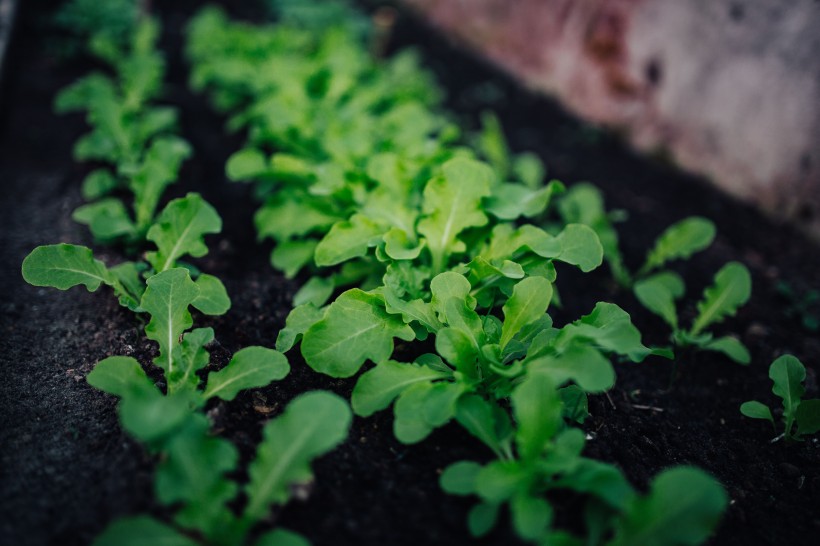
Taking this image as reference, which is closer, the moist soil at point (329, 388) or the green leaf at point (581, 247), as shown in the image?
the moist soil at point (329, 388)

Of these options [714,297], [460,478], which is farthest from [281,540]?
[714,297]

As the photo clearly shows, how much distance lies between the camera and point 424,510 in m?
1.32

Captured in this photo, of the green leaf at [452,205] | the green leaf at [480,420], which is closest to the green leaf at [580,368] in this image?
the green leaf at [480,420]

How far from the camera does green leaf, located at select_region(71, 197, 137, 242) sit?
203 centimetres

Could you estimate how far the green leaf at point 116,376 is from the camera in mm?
1374

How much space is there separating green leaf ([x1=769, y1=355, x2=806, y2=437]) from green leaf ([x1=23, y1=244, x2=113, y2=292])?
6.87 feet

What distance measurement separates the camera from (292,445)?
1.21 m

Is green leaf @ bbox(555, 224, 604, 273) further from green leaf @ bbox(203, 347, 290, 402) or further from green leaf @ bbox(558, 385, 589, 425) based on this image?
green leaf @ bbox(203, 347, 290, 402)

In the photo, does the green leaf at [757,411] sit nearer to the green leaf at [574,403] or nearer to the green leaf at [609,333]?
the green leaf at [609,333]

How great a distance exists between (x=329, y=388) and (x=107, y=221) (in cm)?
110

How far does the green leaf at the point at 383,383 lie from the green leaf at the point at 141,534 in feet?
1.64

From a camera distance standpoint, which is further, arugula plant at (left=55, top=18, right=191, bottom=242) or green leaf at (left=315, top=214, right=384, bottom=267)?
arugula plant at (left=55, top=18, right=191, bottom=242)

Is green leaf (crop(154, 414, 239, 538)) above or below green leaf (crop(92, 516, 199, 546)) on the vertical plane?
above

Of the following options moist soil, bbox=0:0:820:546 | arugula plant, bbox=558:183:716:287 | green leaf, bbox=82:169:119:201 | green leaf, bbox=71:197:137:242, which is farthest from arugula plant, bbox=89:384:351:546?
arugula plant, bbox=558:183:716:287
